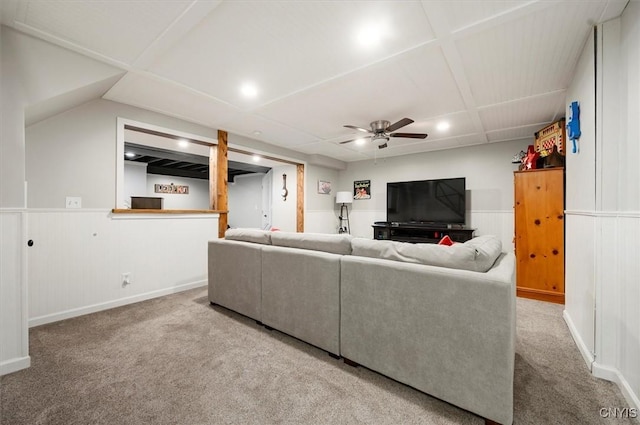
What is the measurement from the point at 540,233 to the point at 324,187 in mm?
4070

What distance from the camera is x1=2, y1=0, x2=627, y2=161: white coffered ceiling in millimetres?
1647

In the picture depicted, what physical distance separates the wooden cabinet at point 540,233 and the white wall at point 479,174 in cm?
138

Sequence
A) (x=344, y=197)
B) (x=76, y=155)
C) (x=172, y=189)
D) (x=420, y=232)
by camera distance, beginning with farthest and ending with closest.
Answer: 1. (x=172, y=189)
2. (x=344, y=197)
3. (x=420, y=232)
4. (x=76, y=155)

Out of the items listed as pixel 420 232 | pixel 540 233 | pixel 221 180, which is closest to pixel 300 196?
pixel 221 180

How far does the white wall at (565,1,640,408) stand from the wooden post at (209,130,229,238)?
4.04 meters

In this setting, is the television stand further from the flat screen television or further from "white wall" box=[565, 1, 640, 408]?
"white wall" box=[565, 1, 640, 408]

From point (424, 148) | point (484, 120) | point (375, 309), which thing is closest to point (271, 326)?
point (375, 309)

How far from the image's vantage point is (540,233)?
10.5 feet

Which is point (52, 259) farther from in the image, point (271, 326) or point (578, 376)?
point (578, 376)

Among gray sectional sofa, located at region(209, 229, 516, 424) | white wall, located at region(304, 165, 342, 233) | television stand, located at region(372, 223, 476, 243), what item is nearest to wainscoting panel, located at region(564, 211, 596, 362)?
gray sectional sofa, located at region(209, 229, 516, 424)

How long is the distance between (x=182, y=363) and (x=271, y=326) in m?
0.70

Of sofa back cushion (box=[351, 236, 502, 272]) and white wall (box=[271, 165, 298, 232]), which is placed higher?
white wall (box=[271, 165, 298, 232])

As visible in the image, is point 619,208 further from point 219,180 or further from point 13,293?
point 219,180

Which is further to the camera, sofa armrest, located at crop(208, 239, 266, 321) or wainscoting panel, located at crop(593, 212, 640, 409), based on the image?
sofa armrest, located at crop(208, 239, 266, 321)
